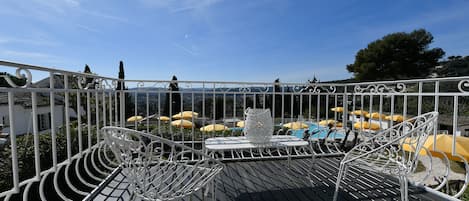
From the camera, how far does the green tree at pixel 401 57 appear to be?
19.7 metres

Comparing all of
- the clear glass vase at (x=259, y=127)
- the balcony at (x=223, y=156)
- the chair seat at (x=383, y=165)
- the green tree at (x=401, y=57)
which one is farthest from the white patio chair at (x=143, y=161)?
the green tree at (x=401, y=57)

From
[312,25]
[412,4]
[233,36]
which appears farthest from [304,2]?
[412,4]

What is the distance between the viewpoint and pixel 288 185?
2373 millimetres

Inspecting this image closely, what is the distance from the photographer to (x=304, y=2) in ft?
23.4

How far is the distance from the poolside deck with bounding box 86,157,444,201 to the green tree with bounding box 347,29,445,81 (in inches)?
846

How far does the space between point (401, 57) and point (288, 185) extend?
2369cm

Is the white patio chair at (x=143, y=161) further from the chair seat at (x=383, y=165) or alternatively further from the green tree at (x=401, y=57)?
the green tree at (x=401, y=57)

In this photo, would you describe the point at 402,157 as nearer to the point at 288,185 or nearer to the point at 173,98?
the point at 288,185

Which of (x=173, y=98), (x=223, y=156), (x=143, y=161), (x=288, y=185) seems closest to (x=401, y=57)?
(x=173, y=98)

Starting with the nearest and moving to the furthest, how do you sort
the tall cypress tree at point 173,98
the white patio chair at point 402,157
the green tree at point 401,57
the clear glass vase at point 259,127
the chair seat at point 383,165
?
the white patio chair at point 402,157 → the chair seat at point 383,165 → the clear glass vase at point 259,127 → the tall cypress tree at point 173,98 → the green tree at point 401,57

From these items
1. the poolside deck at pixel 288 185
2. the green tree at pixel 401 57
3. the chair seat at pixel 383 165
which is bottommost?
the poolside deck at pixel 288 185

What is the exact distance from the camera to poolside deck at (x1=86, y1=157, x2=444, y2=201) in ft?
6.89

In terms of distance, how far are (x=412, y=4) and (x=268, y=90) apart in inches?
634

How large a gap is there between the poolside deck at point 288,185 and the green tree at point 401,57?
2150cm
